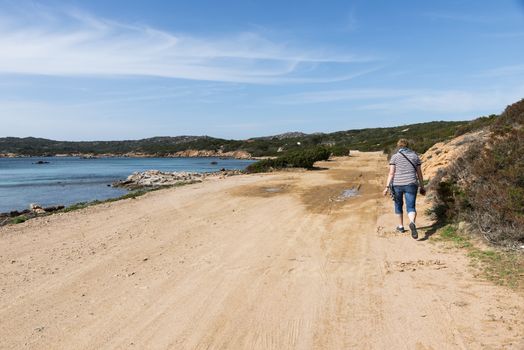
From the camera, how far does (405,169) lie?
24.2 ft

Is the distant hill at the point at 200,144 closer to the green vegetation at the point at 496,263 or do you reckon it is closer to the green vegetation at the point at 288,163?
the green vegetation at the point at 288,163

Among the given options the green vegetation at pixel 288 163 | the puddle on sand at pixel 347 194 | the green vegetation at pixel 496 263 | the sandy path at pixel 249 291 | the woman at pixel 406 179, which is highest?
the woman at pixel 406 179

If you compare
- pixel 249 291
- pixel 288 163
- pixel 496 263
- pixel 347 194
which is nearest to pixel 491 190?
pixel 496 263

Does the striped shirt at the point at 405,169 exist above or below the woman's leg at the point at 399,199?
above

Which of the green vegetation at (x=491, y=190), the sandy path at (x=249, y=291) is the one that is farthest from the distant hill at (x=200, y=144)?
the sandy path at (x=249, y=291)

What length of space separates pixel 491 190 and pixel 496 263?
1.35 m

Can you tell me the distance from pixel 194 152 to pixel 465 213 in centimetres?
11954

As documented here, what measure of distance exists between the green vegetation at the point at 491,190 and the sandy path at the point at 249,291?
792 millimetres

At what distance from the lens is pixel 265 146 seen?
104562 mm

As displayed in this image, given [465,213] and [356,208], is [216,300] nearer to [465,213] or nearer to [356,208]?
[465,213]

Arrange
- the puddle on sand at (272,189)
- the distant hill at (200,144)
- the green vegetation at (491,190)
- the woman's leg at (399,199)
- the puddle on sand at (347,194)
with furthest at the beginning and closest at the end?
1. the distant hill at (200,144)
2. the puddle on sand at (272,189)
3. the puddle on sand at (347,194)
4. the woman's leg at (399,199)
5. the green vegetation at (491,190)

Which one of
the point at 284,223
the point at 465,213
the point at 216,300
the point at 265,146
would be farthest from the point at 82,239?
the point at 265,146

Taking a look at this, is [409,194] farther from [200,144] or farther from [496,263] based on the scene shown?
[200,144]

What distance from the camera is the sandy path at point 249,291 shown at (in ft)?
12.3
